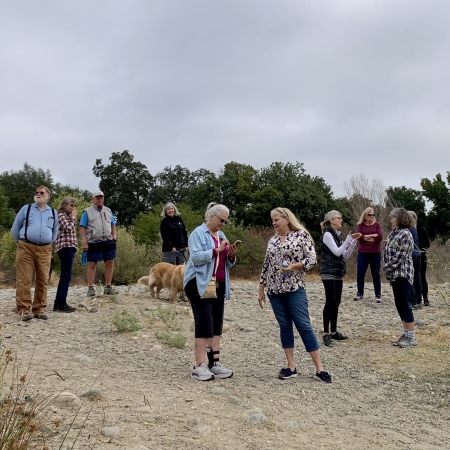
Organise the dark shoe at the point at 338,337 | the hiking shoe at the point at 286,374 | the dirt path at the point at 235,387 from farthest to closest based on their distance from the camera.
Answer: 1. the dark shoe at the point at 338,337
2. the hiking shoe at the point at 286,374
3. the dirt path at the point at 235,387

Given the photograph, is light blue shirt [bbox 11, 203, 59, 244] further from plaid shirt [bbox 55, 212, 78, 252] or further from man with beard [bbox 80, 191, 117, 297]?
man with beard [bbox 80, 191, 117, 297]

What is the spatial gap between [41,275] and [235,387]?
389 centimetres

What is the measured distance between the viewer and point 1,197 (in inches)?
1556

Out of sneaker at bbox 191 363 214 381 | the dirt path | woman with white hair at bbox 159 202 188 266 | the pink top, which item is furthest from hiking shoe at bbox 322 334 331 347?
woman with white hair at bbox 159 202 188 266

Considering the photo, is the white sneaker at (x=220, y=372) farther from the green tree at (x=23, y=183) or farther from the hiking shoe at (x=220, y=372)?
the green tree at (x=23, y=183)

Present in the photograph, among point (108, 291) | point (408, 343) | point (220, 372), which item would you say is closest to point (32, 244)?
point (108, 291)

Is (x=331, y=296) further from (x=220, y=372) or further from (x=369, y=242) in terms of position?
(x=369, y=242)

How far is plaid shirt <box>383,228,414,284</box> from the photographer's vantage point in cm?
773

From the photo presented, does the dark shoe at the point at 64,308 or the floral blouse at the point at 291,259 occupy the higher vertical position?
the floral blouse at the point at 291,259

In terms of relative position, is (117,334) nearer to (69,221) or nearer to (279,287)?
(69,221)

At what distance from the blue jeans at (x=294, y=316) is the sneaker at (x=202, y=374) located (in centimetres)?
93

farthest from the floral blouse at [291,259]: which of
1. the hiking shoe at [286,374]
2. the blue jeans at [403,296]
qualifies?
the blue jeans at [403,296]

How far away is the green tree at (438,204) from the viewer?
3550 cm

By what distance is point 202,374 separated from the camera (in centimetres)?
581
